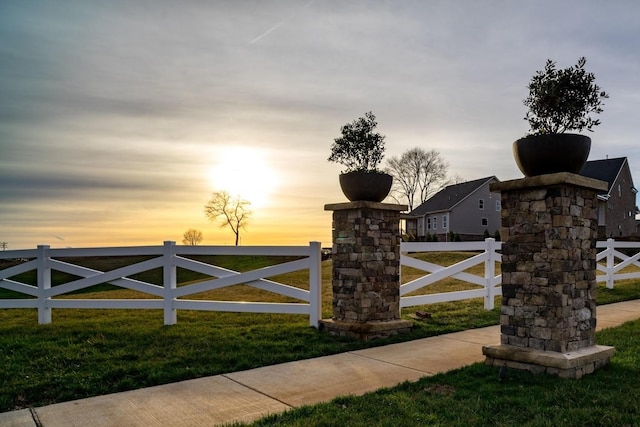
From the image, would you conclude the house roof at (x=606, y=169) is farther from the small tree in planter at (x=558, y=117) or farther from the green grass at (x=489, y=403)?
the green grass at (x=489, y=403)

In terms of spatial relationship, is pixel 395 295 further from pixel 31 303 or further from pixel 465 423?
pixel 31 303

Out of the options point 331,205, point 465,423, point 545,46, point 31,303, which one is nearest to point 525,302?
point 465,423

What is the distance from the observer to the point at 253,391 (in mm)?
4531

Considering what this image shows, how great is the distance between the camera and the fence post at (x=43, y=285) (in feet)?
26.9

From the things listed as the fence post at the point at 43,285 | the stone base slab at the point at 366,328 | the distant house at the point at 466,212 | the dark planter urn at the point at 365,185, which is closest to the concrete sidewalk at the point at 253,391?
the stone base slab at the point at 366,328

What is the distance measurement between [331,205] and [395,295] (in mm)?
1714

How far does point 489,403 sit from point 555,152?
266 centimetres

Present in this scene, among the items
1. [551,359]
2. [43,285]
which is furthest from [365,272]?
[43,285]

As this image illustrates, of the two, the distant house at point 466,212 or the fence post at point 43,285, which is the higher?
the distant house at point 466,212

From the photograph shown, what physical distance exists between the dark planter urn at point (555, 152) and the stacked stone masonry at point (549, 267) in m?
0.26

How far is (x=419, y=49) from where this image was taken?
8.89 m

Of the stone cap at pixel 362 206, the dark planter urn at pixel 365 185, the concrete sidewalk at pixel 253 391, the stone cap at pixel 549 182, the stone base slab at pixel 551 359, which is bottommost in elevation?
the concrete sidewalk at pixel 253 391

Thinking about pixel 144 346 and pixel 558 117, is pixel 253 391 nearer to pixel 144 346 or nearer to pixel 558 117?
pixel 144 346

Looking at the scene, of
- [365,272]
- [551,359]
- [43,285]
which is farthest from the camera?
[43,285]
